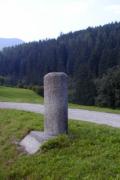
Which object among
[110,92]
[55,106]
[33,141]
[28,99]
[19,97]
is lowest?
[110,92]

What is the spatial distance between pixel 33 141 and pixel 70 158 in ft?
5.26

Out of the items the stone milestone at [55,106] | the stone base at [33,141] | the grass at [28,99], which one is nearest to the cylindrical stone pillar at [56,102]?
the stone milestone at [55,106]

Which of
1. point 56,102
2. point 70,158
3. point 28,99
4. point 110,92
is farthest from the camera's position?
point 110,92

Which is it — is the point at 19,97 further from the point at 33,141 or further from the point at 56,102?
the point at 56,102

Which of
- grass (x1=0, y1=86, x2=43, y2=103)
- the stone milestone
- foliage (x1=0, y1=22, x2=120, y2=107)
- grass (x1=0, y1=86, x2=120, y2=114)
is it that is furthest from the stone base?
foliage (x1=0, y1=22, x2=120, y2=107)

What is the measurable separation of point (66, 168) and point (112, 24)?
146 metres

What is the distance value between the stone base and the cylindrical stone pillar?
21 centimetres

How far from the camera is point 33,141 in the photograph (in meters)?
8.02

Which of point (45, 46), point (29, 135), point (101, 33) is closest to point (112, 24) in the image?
point (101, 33)

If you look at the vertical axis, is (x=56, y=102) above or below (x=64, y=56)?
below

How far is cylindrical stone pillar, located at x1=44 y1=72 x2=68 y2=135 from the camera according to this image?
7934 mm

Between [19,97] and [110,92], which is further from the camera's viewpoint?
[110,92]

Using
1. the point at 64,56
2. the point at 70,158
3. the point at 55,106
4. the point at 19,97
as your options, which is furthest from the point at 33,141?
the point at 64,56

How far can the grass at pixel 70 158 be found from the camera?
5.88 m
